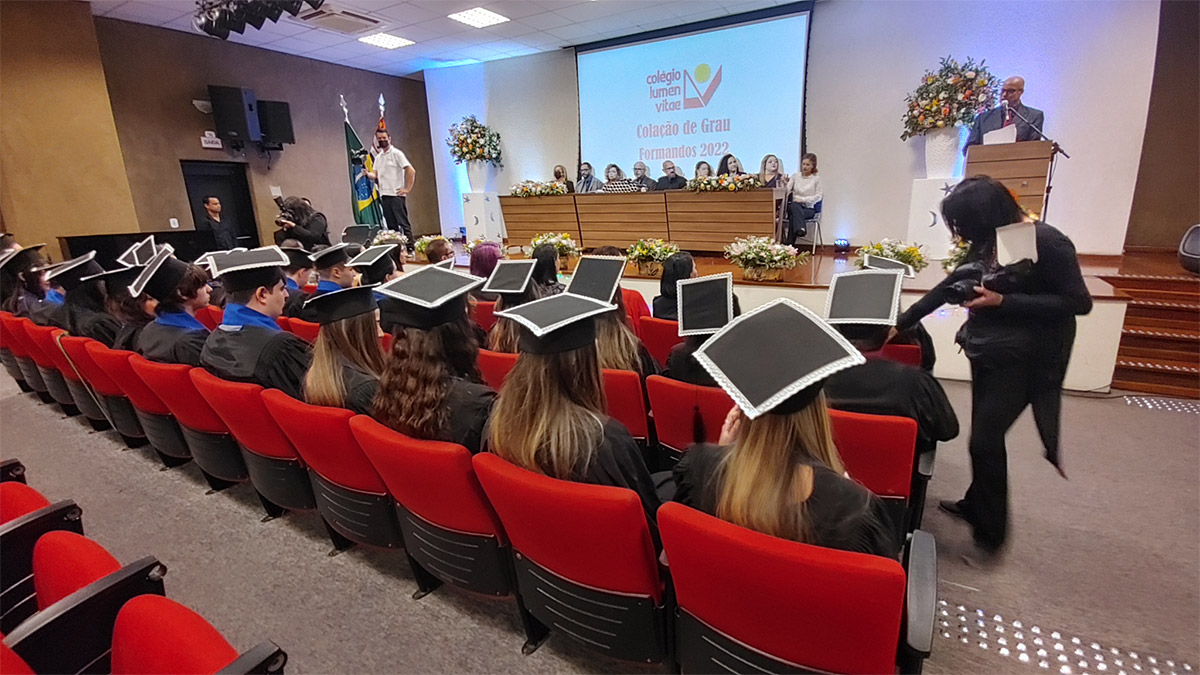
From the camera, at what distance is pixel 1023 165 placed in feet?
16.1

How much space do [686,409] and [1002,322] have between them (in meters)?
1.21

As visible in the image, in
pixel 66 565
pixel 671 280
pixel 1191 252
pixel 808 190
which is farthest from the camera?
pixel 808 190

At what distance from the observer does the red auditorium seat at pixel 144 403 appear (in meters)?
2.46

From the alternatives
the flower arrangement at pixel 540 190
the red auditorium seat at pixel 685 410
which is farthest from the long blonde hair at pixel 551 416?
the flower arrangement at pixel 540 190

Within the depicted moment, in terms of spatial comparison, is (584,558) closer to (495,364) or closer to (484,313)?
(495,364)

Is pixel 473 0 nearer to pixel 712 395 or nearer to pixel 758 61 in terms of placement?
pixel 758 61

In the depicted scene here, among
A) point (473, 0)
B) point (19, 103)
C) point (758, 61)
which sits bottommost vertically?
point (19, 103)

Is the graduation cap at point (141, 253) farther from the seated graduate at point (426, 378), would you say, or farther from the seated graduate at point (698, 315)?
the seated graduate at point (698, 315)

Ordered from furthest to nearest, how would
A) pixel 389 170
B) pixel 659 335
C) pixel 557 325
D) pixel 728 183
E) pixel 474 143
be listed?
pixel 474 143 → pixel 389 170 → pixel 728 183 → pixel 659 335 → pixel 557 325

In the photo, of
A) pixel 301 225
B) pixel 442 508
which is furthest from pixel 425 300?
pixel 301 225

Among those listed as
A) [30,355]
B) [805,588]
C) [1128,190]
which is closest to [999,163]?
[1128,190]

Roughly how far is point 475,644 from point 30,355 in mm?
4145

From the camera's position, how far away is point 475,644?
168cm

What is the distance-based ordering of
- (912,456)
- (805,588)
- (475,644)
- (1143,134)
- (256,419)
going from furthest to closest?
(1143,134)
(256,419)
(475,644)
(912,456)
(805,588)
